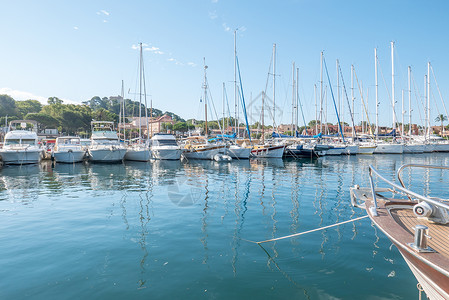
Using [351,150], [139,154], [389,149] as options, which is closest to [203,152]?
[139,154]

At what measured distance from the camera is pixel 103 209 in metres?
10.9

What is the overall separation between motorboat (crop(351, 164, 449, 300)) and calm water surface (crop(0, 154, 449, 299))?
4.16ft

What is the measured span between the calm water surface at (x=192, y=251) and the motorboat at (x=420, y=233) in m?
1.27

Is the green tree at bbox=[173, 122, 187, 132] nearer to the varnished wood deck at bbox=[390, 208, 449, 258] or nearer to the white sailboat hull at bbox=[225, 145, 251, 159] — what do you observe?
the white sailboat hull at bbox=[225, 145, 251, 159]

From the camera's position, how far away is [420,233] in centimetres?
335

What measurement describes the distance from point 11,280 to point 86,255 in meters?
1.44

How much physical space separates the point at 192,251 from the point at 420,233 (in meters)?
4.78

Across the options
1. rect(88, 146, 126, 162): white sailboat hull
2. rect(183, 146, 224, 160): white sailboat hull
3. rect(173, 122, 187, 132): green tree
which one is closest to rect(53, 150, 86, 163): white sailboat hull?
rect(88, 146, 126, 162): white sailboat hull

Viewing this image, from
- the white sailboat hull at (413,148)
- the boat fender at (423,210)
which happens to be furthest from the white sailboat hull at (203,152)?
the white sailboat hull at (413,148)

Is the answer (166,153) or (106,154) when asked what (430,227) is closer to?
(106,154)

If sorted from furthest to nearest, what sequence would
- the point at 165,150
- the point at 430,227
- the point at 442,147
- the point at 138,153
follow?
the point at 442,147, the point at 165,150, the point at 138,153, the point at 430,227

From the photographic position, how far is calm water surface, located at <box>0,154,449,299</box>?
5.00 meters

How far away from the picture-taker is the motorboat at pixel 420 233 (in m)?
3.19

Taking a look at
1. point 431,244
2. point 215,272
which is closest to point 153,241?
point 215,272
